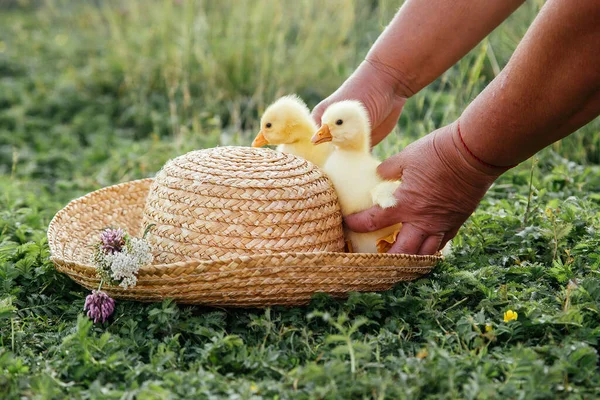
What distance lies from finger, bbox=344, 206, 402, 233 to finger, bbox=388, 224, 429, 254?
50 mm

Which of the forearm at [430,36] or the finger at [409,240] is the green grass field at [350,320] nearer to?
the finger at [409,240]

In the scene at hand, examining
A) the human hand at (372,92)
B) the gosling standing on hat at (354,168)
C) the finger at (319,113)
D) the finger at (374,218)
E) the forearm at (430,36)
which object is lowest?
the finger at (374,218)

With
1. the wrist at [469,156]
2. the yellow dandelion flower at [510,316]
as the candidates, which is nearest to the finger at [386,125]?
the wrist at [469,156]

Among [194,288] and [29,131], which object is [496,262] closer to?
[194,288]

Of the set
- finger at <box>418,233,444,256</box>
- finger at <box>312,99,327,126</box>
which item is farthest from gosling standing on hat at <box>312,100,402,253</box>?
finger at <box>312,99,327,126</box>

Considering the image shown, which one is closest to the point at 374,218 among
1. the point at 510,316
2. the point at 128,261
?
the point at 510,316

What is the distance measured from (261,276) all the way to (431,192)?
625 millimetres

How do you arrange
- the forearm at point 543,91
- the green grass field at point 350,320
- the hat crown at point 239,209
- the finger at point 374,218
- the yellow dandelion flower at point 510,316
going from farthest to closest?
the finger at point 374,218 → the hat crown at point 239,209 → the yellow dandelion flower at point 510,316 → the forearm at point 543,91 → the green grass field at point 350,320

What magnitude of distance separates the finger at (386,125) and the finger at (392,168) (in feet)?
1.75

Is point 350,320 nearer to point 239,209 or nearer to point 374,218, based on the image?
point 374,218

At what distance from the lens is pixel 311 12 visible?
6.74m

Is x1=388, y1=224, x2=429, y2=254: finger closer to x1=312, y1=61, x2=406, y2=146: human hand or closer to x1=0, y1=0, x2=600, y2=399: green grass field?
x1=0, y1=0, x2=600, y2=399: green grass field

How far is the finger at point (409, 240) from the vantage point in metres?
2.57

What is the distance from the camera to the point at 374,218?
8.47 feet
